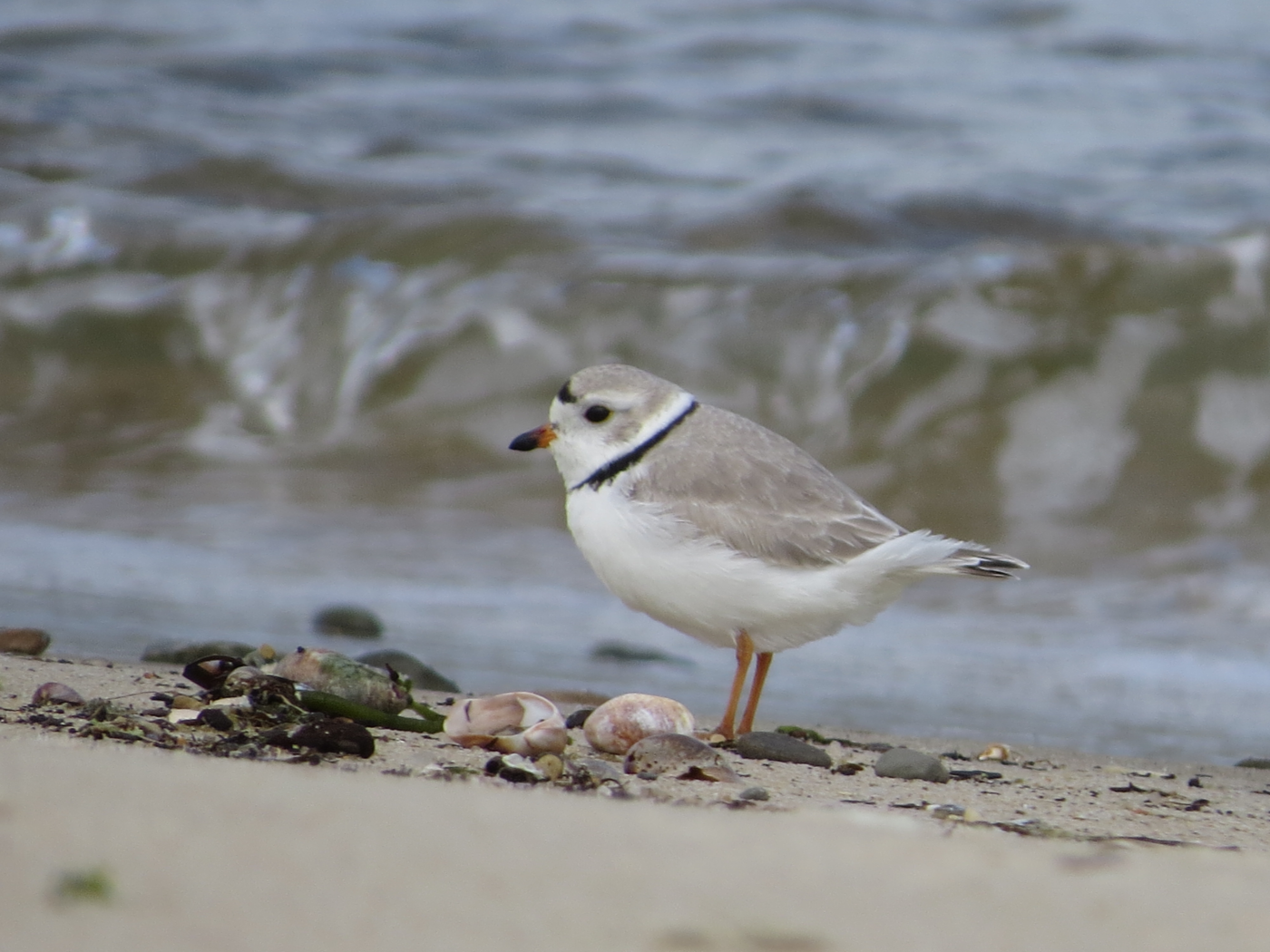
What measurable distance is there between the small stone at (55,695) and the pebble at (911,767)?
1937mm

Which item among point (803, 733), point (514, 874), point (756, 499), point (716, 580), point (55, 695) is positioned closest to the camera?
point (514, 874)

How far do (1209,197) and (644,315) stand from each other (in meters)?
4.97

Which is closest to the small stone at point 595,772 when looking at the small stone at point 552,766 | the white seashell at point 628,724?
the small stone at point 552,766

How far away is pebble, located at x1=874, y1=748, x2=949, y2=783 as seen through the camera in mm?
3787

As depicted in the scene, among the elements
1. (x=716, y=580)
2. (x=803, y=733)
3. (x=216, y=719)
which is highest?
(x=716, y=580)

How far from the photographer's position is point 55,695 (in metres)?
3.60

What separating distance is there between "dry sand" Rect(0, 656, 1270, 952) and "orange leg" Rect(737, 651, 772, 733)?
1.50 m

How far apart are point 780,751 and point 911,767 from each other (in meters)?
0.32

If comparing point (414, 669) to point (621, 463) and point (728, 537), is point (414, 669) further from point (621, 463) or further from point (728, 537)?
point (728, 537)

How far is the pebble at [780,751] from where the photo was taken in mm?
3865

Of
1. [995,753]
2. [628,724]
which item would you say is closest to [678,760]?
[628,724]

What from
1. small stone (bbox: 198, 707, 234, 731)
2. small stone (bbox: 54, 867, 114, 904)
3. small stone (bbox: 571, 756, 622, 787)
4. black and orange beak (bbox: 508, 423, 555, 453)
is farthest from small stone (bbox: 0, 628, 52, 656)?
small stone (bbox: 54, 867, 114, 904)

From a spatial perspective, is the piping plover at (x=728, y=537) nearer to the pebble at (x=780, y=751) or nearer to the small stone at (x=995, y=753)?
the pebble at (x=780, y=751)

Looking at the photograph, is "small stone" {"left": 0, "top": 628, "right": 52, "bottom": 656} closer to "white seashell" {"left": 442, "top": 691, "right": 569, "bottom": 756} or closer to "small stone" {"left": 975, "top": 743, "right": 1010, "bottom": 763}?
"white seashell" {"left": 442, "top": 691, "right": 569, "bottom": 756}
